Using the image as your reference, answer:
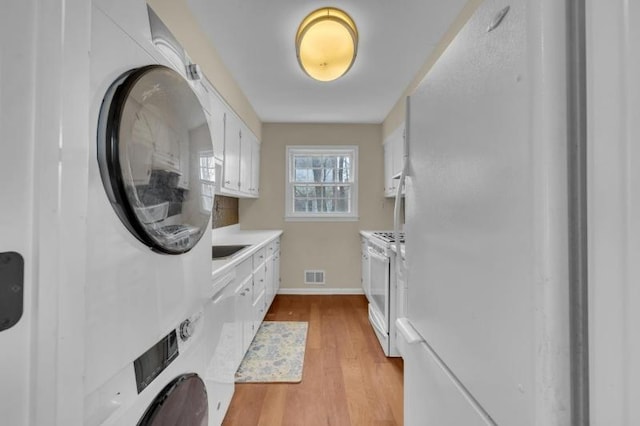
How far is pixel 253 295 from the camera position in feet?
7.62

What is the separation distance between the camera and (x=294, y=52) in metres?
2.35

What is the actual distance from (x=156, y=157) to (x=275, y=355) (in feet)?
6.82

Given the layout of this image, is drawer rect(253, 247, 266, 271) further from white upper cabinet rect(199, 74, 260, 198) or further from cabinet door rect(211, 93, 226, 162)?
cabinet door rect(211, 93, 226, 162)

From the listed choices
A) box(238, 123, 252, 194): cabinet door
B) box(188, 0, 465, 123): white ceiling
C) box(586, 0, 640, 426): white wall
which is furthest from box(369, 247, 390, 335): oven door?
box(586, 0, 640, 426): white wall

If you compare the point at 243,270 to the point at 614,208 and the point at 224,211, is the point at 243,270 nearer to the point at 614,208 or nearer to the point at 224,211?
the point at 224,211

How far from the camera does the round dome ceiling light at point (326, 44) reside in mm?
1618

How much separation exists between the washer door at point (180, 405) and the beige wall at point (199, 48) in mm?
1643

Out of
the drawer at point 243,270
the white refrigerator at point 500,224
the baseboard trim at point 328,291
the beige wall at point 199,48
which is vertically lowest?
the baseboard trim at point 328,291

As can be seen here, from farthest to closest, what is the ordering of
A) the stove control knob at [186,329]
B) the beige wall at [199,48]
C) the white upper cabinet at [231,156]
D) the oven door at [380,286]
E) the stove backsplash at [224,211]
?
the stove backsplash at [224,211], the white upper cabinet at [231,156], the oven door at [380,286], the beige wall at [199,48], the stove control knob at [186,329]

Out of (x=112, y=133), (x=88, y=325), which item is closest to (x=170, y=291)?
(x=88, y=325)

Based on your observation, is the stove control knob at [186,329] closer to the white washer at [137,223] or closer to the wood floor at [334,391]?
the white washer at [137,223]

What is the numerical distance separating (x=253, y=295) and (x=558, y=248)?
2.17 metres

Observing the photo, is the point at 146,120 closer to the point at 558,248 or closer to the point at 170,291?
the point at 170,291

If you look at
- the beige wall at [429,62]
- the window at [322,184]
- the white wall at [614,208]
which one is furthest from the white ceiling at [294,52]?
the white wall at [614,208]
